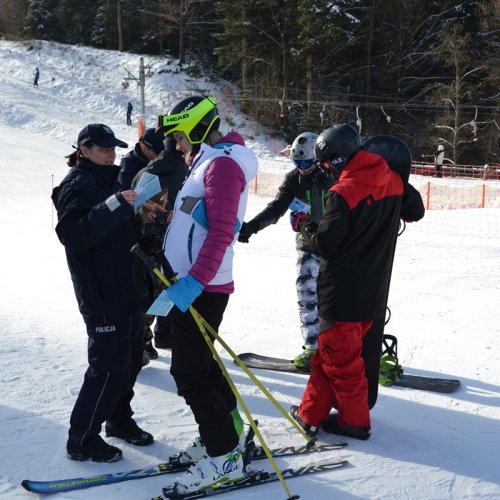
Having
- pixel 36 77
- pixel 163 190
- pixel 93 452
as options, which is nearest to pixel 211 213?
pixel 163 190

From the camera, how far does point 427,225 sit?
41.8ft

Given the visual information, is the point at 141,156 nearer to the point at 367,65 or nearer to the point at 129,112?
the point at 129,112

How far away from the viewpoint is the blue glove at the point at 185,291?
2680mm

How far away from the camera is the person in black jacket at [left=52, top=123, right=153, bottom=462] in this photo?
3168 millimetres

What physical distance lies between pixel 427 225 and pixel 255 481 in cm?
1053

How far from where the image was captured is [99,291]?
3.19 meters

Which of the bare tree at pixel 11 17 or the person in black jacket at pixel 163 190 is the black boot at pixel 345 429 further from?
the bare tree at pixel 11 17

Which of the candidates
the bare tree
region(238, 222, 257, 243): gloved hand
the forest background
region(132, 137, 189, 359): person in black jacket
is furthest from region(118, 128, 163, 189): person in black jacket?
the bare tree

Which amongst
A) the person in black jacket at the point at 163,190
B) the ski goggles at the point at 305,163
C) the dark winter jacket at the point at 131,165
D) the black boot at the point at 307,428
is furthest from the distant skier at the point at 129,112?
the black boot at the point at 307,428

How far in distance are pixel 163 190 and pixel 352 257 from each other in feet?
3.68

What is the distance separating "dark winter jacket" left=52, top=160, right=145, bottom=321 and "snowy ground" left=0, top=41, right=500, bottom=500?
2.87 ft

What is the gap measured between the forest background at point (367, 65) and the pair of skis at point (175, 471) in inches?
1196

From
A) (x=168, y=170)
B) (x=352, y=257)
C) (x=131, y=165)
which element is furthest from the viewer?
(x=131, y=165)

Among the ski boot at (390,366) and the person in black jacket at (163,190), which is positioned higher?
the person in black jacket at (163,190)
